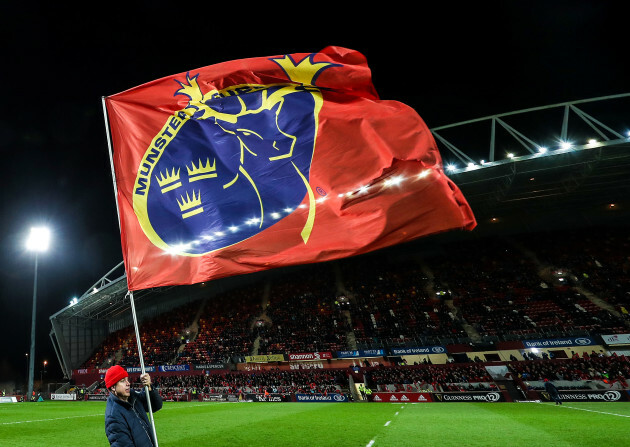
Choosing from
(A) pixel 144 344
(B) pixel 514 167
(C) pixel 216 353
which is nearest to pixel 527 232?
(B) pixel 514 167

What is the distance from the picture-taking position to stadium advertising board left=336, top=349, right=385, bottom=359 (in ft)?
86.4

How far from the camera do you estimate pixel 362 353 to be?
2667 cm

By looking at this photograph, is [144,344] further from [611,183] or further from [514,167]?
[611,183]

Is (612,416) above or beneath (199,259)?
beneath

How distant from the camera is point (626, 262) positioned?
28.1 meters

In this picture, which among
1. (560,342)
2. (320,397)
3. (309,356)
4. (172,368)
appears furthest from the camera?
(172,368)

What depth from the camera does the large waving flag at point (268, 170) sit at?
430 cm

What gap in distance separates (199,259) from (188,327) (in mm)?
38764

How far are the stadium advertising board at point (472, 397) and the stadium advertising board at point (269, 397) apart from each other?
10150 mm

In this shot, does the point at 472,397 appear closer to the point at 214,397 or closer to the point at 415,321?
the point at 415,321

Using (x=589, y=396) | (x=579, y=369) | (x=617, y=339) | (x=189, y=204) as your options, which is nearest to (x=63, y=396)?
(x=189, y=204)

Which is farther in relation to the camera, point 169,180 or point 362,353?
point 362,353

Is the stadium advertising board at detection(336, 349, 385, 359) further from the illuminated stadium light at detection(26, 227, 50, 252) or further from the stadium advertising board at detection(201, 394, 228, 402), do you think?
the illuminated stadium light at detection(26, 227, 50, 252)

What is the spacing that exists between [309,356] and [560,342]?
1747cm
